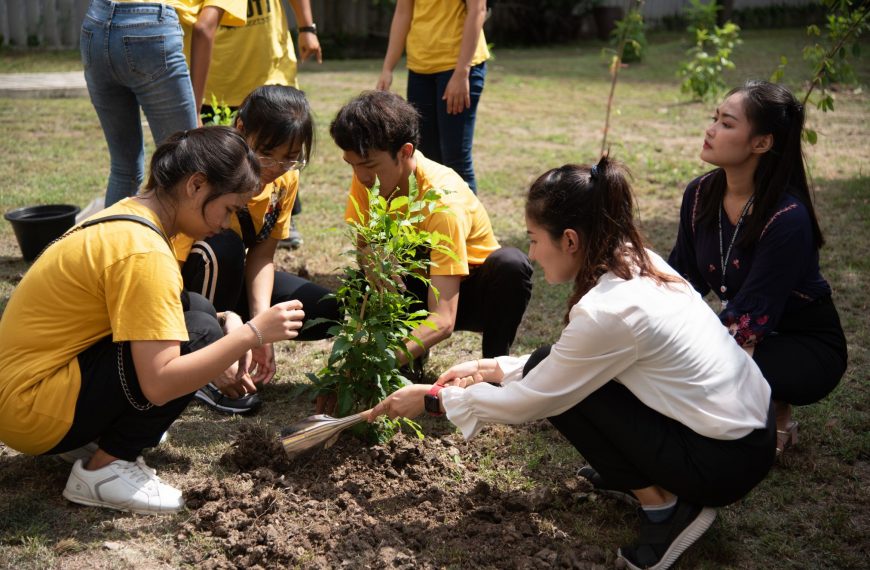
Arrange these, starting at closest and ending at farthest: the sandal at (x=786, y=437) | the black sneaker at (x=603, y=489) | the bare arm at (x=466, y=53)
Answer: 1. the black sneaker at (x=603, y=489)
2. the sandal at (x=786, y=437)
3. the bare arm at (x=466, y=53)

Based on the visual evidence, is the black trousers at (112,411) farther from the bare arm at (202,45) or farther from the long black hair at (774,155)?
the long black hair at (774,155)

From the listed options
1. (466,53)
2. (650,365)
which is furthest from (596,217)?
(466,53)

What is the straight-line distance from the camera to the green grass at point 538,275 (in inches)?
95.3

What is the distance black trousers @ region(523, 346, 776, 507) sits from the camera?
2219 millimetres

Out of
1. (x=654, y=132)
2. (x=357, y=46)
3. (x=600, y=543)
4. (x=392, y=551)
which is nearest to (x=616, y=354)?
(x=600, y=543)

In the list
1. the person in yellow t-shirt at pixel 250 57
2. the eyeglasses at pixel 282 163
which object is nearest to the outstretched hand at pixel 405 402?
the eyeglasses at pixel 282 163

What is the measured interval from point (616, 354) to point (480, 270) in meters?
1.15

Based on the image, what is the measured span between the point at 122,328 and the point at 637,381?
132cm

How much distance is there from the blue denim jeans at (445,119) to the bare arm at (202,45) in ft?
3.42

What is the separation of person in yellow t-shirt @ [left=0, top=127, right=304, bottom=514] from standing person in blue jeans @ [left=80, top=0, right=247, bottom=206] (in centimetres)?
125

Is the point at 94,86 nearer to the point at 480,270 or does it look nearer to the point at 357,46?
the point at 480,270

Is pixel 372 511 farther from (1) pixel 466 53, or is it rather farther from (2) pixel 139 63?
(1) pixel 466 53

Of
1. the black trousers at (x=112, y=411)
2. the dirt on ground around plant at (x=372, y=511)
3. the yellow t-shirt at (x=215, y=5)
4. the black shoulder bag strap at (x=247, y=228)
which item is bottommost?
the dirt on ground around plant at (x=372, y=511)

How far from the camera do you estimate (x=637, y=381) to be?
2.23 m
